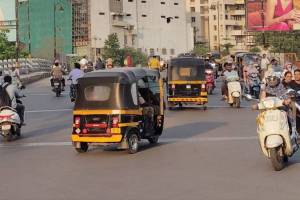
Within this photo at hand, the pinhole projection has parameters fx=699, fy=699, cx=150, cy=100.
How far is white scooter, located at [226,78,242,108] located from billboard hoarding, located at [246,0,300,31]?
103ft

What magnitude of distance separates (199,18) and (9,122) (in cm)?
13076

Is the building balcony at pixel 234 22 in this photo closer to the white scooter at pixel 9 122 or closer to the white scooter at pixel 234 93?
the white scooter at pixel 234 93

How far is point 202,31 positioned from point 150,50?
24232mm

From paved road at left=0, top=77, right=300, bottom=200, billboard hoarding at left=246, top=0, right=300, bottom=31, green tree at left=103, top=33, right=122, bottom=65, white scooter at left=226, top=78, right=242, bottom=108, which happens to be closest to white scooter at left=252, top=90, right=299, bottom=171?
paved road at left=0, top=77, right=300, bottom=200

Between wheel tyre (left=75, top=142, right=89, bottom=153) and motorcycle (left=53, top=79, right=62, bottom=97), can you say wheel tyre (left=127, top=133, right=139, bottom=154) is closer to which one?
wheel tyre (left=75, top=142, right=89, bottom=153)

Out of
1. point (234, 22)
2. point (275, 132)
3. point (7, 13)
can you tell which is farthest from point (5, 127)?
point (234, 22)

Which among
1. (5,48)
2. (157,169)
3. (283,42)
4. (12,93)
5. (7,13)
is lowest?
(157,169)

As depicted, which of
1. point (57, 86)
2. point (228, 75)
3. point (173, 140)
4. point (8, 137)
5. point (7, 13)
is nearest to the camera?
point (173, 140)

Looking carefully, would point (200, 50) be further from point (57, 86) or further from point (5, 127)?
point (5, 127)

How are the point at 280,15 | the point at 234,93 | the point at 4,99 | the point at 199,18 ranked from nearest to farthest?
the point at 4,99, the point at 234,93, the point at 280,15, the point at 199,18

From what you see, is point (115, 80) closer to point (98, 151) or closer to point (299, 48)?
point (98, 151)

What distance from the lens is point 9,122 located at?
15.2 m

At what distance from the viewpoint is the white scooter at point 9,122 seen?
15156 millimetres

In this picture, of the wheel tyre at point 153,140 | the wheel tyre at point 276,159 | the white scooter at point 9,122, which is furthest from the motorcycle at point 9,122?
the wheel tyre at point 276,159
